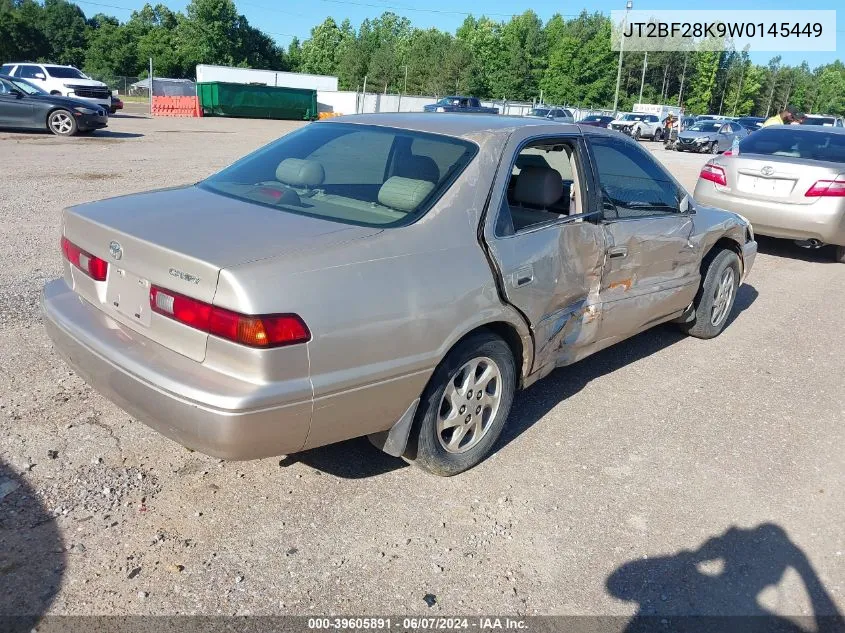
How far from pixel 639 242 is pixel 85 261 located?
3036 millimetres

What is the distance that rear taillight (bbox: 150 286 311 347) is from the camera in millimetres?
2520

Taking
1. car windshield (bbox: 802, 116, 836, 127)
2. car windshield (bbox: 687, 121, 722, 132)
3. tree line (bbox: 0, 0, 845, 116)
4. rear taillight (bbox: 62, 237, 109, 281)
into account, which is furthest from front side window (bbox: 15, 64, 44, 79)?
tree line (bbox: 0, 0, 845, 116)

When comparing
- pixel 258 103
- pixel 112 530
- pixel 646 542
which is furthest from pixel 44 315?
pixel 258 103

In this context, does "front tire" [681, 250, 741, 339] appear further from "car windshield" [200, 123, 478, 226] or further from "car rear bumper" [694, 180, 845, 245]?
"car rear bumper" [694, 180, 845, 245]

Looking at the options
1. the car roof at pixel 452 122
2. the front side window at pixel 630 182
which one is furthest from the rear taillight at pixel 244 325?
the front side window at pixel 630 182

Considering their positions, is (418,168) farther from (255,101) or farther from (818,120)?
(255,101)

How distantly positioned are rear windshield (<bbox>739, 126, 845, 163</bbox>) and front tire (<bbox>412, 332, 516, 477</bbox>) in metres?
6.76

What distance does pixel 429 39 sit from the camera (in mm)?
74812

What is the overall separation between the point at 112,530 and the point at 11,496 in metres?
0.51

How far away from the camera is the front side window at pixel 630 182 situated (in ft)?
14.0

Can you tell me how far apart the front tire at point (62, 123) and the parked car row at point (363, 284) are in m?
16.7

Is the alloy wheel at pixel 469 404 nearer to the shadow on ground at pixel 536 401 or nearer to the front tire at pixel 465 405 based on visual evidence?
the front tire at pixel 465 405

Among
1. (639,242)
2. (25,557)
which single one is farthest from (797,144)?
(25,557)

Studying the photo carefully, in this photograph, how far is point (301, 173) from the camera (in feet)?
11.9
